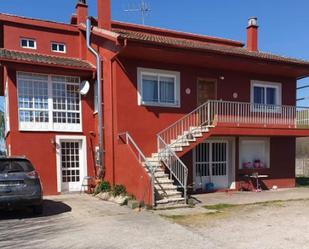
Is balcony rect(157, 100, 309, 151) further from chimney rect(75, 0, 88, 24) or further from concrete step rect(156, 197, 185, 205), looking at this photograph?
chimney rect(75, 0, 88, 24)

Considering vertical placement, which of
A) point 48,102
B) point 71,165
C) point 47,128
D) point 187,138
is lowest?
point 71,165

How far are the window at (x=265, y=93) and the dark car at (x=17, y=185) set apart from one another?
11403 millimetres

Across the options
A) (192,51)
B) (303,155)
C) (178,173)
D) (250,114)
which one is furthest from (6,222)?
(303,155)

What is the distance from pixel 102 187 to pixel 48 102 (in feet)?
13.6

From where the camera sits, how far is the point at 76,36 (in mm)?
17828

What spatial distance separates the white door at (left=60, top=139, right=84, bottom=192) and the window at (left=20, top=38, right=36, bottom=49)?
4964 mm

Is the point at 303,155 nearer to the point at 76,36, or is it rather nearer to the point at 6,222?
the point at 76,36

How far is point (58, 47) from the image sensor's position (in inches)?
690

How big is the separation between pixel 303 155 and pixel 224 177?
1627 centimetres

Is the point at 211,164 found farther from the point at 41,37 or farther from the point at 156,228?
the point at 41,37

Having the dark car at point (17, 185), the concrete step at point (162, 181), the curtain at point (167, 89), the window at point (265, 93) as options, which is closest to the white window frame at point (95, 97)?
the curtain at point (167, 89)

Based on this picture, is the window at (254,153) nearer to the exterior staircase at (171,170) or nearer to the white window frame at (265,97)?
the white window frame at (265,97)

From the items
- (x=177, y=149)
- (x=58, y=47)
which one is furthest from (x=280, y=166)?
(x=58, y=47)

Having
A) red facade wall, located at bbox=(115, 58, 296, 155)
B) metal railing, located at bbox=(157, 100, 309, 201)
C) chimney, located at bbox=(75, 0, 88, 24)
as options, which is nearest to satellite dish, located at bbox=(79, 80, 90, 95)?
red facade wall, located at bbox=(115, 58, 296, 155)
